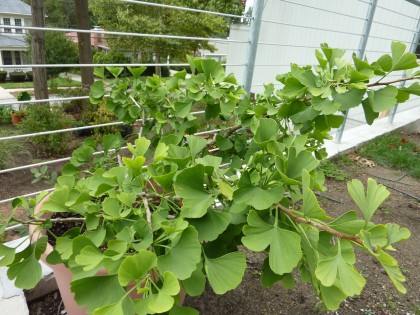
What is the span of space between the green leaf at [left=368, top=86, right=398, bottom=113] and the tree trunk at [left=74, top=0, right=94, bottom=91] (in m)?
4.56

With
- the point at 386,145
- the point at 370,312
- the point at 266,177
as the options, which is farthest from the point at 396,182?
the point at 266,177

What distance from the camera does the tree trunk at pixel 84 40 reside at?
4719 mm

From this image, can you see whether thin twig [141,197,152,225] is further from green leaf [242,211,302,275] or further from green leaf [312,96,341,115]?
green leaf [312,96,341,115]

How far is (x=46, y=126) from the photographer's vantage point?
4469 millimetres

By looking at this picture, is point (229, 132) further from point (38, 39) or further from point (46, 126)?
point (38, 39)

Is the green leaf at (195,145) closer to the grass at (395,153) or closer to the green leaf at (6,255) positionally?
the green leaf at (6,255)

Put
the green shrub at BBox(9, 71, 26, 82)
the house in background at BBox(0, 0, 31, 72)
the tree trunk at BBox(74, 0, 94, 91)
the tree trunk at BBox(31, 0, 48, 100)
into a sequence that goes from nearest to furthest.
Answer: the tree trunk at BBox(31, 0, 48, 100)
the tree trunk at BBox(74, 0, 94, 91)
the house in background at BBox(0, 0, 31, 72)
the green shrub at BBox(9, 71, 26, 82)

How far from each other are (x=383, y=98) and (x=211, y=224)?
51 centimetres

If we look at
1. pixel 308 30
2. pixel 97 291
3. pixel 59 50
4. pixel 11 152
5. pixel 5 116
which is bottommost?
pixel 5 116

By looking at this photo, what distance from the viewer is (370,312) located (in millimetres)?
1396

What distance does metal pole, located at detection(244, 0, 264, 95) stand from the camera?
187 centimetres

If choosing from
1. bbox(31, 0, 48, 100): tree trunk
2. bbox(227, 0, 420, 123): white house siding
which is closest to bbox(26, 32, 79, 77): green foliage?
bbox(31, 0, 48, 100): tree trunk

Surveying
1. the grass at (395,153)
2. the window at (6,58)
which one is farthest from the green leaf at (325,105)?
the window at (6,58)

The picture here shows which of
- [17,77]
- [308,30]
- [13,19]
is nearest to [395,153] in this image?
[308,30]
